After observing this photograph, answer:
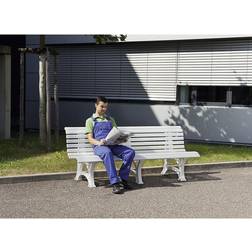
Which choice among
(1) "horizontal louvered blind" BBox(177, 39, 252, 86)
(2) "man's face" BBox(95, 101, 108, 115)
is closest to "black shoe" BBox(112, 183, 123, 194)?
(2) "man's face" BBox(95, 101, 108, 115)

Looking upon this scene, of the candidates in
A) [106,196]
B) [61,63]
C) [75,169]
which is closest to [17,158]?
[75,169]

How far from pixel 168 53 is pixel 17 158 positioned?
6.89 metres

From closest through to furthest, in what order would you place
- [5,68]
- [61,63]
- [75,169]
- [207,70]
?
[75,169]
[5,68]
[207,70]
[61,63]

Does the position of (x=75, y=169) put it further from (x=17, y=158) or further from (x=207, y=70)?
(x=207, y=70)

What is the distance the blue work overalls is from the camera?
8.23m

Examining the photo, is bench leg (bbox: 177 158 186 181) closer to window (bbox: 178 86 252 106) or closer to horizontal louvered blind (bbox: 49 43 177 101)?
window (bbox: 178 86 252 106)

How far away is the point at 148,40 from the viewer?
15875 mm

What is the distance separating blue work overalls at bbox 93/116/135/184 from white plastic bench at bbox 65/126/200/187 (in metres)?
0.17

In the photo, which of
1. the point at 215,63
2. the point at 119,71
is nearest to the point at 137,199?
the point at 215,63

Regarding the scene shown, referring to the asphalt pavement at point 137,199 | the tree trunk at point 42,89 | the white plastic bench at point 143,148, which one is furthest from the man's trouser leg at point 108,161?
the tree trunk at point 42,89

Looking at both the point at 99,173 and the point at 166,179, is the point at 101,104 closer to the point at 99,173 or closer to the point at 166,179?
the point at 99,173

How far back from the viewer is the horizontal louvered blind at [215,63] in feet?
48.0

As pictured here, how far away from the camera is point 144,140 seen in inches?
378

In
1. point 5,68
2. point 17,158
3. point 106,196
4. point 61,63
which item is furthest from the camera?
point 61,63
